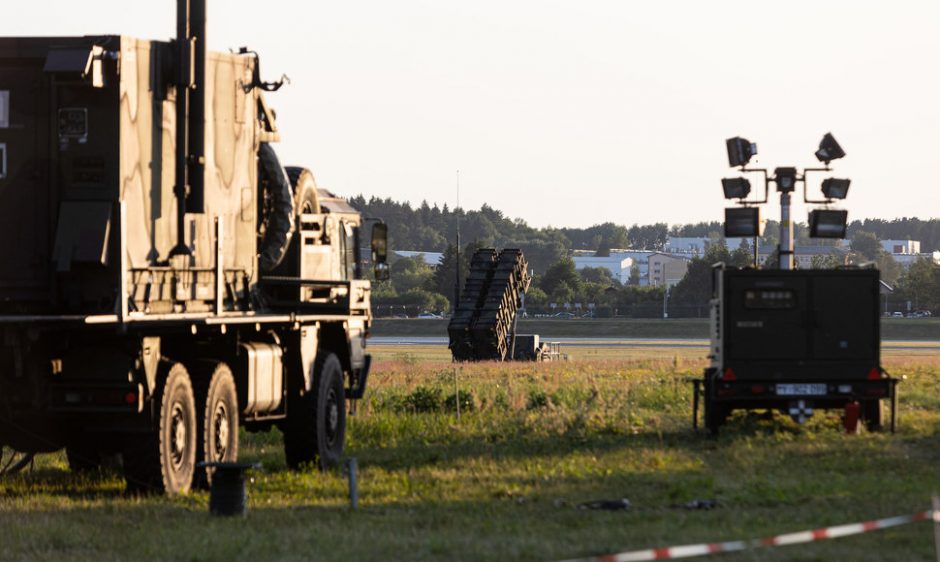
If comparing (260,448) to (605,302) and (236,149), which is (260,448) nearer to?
(236,149)

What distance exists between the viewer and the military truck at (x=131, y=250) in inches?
591

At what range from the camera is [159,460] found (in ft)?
51.8

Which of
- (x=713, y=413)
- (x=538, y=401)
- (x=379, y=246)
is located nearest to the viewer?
(x=379, y=246)

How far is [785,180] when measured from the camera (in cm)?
2547

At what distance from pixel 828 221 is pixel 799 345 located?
9.59 ft

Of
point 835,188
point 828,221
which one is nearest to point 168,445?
point 828,221

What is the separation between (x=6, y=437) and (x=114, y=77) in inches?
139

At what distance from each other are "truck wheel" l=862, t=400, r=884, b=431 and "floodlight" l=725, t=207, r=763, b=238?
2.91m

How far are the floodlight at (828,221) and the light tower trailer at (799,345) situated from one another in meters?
2.00

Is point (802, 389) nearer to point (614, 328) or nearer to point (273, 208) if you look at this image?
point (273, 208)

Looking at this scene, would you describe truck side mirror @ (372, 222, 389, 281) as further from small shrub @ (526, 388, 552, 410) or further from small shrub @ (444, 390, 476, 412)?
small shrub @ (526, 388, 552, 410)

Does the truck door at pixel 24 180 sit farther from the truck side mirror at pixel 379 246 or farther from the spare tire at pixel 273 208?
the truck side mirror at pixel 379 246

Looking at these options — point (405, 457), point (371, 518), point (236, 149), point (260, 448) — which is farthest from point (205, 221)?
point (260, 448)

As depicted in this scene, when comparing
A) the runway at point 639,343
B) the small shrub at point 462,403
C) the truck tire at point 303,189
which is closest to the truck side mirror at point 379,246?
the truck tire at point 303,189
